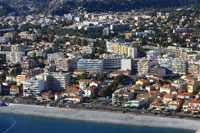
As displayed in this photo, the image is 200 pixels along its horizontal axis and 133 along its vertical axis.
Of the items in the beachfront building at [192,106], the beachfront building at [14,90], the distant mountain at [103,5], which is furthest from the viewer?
the distant mountain at [103,5]

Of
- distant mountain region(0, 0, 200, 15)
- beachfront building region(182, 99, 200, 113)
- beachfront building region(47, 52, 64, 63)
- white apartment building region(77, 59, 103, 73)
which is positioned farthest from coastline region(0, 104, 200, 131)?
distant mountain region(0, 0, 200, 15)

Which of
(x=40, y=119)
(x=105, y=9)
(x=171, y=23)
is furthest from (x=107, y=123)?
(x=105, y=9)

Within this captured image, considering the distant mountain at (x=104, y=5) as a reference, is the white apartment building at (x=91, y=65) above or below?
below

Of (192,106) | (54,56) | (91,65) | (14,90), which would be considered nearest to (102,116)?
(192,106)

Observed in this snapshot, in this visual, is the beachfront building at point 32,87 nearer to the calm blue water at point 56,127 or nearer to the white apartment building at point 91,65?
the calm blue water at point 56,127

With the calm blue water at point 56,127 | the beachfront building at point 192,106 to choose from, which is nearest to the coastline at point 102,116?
the calm blue water at point 56,127

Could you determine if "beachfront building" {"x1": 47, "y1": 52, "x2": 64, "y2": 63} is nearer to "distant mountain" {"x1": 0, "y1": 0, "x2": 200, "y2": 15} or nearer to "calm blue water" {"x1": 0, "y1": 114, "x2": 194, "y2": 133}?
"calm blue water" {"x1": 0, "y1": 114, "x2": 194, "y2": 133}

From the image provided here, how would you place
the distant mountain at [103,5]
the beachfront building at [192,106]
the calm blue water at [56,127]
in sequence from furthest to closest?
the distant mountain at [103,5] → the beachfront building at [192,106] → the calm blue water at [56,127]

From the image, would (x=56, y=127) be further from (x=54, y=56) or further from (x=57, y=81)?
(x=54, y=56)
